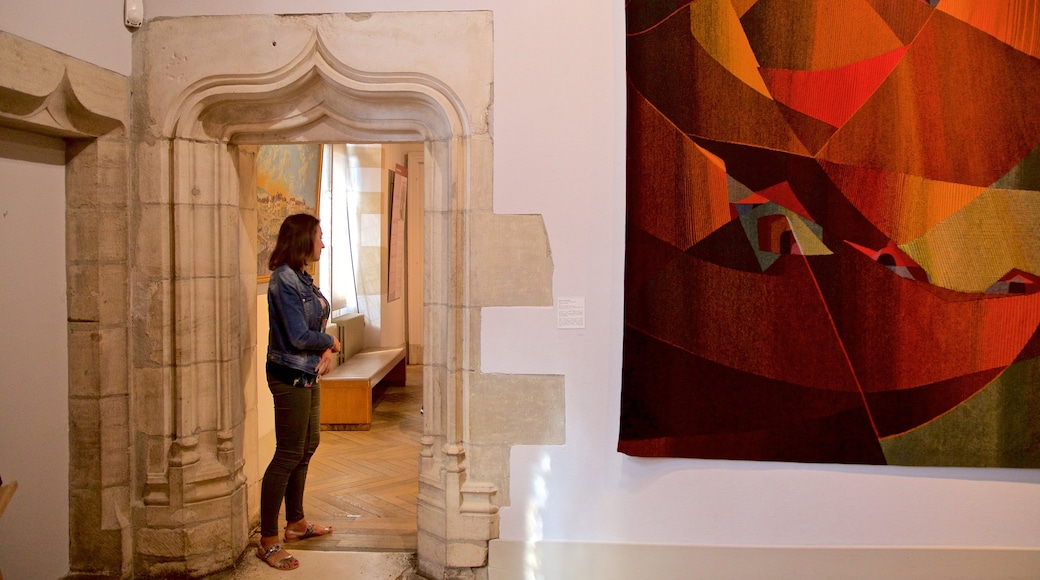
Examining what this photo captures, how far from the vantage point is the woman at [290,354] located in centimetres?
307

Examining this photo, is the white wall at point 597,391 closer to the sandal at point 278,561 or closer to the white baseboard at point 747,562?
the white baseboard at point 747,562

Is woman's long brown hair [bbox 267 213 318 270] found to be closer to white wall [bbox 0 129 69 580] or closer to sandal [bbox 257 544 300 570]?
white wall [bbox 0 129 69 580]

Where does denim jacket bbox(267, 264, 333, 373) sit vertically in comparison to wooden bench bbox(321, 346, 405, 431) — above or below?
above

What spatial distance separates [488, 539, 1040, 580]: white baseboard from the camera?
2996 mm

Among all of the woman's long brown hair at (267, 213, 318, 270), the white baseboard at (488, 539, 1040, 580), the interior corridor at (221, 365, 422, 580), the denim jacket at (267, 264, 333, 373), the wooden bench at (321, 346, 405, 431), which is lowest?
the interior corridor at (221, 365, 422, 580)

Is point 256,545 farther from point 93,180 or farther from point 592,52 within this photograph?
point 592,52

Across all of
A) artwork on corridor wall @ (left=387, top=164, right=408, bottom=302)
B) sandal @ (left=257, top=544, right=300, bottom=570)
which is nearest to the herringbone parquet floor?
sandal @ (left=257, top=544, right=300, bottom=570)

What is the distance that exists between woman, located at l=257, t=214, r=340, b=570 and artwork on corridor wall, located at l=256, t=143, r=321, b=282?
0.83m

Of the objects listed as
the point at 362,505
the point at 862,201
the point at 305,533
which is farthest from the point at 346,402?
the point at 862,201

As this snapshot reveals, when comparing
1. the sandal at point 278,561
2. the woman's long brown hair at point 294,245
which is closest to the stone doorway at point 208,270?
the sandal at point 278,561

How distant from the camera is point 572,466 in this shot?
3057 mm

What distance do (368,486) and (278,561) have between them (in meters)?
1.06

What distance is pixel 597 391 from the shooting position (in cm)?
304

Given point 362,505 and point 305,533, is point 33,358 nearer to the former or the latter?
point 305,533
